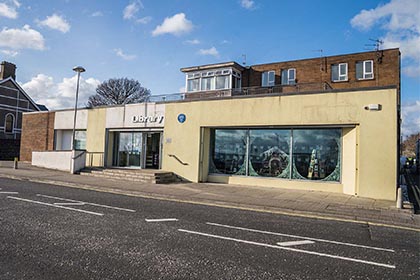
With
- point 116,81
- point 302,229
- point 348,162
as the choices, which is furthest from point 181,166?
point 116,81

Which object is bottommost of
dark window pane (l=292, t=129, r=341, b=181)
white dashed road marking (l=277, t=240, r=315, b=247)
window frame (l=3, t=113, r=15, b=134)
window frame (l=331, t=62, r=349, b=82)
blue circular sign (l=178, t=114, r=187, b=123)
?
white dashed road marking (l=277, t=240, r=315, b=247)

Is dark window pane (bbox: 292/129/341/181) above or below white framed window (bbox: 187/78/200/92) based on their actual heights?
below

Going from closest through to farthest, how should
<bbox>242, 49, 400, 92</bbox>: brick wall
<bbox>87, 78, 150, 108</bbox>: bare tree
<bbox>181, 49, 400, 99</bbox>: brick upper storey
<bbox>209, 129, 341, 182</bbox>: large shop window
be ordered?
<bbox>209, 129, 341, 182</bbox>: large shop window
<bbox>242, 49, 400, 92</bbox>: brick wall
<bbox>181, 49, 400, 99</bbox>: brick upper storey
<bbox>87, 78, 150, 108</bbox>: bare tree

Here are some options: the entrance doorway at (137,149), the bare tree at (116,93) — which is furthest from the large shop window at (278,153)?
the bare tree at (116,93)

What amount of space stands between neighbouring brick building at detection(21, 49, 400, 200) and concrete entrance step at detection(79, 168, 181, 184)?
79 cm

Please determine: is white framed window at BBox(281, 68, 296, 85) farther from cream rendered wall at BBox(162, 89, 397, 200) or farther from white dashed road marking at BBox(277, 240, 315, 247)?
white dashed road marking at BBox(277, 240, 315, 247)

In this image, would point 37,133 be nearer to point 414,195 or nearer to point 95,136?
point 95,136

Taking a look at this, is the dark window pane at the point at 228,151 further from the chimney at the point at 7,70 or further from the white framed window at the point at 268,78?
the chimney at the point at 7,70

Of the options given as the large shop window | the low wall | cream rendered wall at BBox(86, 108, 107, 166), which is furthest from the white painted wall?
Result: the large shop window

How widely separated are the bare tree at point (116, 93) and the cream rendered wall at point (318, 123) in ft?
109

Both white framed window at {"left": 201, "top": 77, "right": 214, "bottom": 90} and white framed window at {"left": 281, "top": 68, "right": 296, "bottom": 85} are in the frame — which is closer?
white framed window at {"left": 201, "top": 77, "right": 214, "bottom": 90}

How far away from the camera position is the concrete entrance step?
14.7 meters

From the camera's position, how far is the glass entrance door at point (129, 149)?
61.4 ft

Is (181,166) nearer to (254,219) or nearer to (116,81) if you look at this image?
(254,219)
